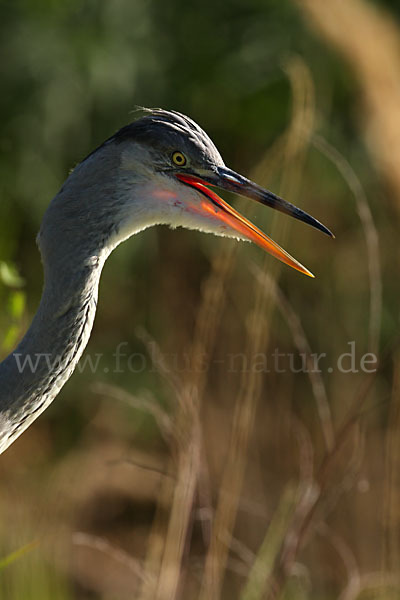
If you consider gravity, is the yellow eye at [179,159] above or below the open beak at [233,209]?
above

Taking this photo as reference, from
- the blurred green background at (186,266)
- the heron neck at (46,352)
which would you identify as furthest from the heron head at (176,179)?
the blurred green background at (186,266)

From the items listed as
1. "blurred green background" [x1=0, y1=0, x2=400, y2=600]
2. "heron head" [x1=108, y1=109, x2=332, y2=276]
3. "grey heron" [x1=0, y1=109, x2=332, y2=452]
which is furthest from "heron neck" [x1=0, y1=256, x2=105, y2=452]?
"blurred green background" [x1=0, y1=0, x2=400, y2=600]

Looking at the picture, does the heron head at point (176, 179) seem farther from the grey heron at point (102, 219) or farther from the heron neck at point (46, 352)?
the heron neck at point (46, 352)

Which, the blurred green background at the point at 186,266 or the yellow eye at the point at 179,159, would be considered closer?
the yellow eye at the point at 179,159

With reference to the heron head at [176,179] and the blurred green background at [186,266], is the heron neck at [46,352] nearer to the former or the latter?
the heron head at [176,179]

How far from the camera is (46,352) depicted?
192 cm

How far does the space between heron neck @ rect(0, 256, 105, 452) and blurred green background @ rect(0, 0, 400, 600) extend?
7.99 ft

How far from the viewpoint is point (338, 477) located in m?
3.30

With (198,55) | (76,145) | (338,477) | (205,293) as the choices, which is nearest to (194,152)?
(205,293)

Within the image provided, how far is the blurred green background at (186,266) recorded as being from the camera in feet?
15.4

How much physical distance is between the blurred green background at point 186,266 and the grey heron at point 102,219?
2.33 metres

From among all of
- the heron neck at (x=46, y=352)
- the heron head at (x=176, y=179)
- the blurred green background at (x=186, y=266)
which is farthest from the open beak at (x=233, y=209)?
the blurred green background at (x=186, y=266)

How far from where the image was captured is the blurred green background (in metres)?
4.70

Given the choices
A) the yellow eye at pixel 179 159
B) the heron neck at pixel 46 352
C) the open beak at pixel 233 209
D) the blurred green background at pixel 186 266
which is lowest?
the heron neck at pixel 46 352
